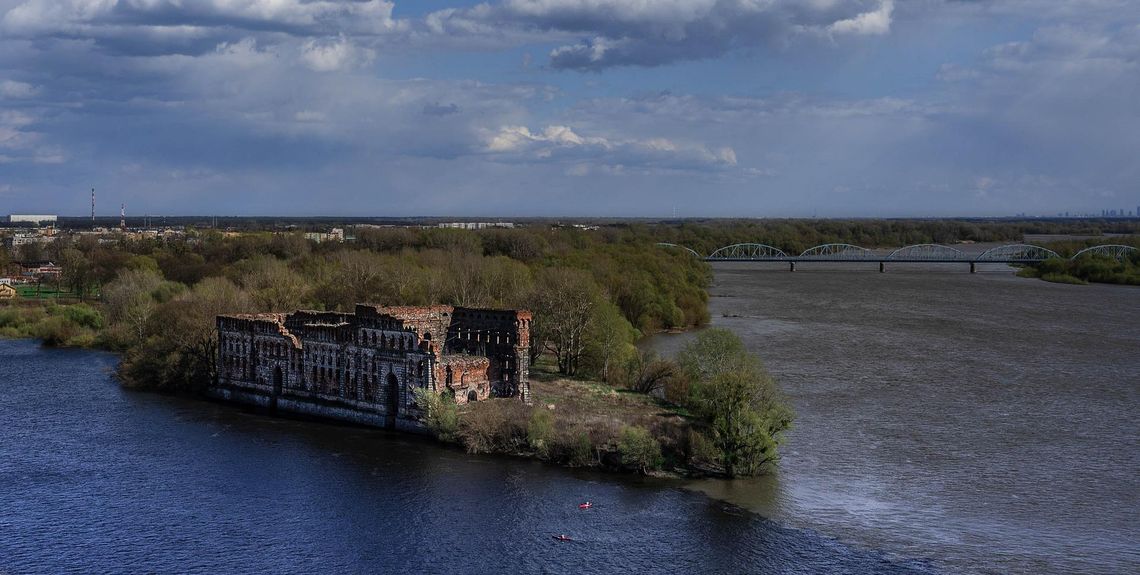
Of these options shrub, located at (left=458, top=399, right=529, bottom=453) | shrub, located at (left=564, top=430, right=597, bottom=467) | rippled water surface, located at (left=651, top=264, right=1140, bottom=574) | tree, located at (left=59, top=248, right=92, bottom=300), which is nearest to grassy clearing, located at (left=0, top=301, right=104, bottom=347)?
tree, located at (left=59, top=248, right=92, bottom=300)

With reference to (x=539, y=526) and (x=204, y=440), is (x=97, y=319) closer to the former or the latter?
(x=204, y=440)

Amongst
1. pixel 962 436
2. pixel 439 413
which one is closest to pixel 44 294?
pixel 439 413

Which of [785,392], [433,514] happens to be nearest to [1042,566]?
[433,514]

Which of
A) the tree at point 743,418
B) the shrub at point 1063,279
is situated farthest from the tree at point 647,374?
the shrub at point 1063,279

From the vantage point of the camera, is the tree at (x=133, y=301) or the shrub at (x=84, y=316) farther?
the shrub at (x=84, y=316)

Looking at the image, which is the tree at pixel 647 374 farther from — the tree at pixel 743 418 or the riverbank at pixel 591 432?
the tree at pixel 743 418

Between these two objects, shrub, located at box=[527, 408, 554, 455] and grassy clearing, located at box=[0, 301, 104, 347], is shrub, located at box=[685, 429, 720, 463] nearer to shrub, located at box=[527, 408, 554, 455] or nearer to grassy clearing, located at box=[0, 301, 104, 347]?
shrub, located at box=[527, 408, 554, 455]
